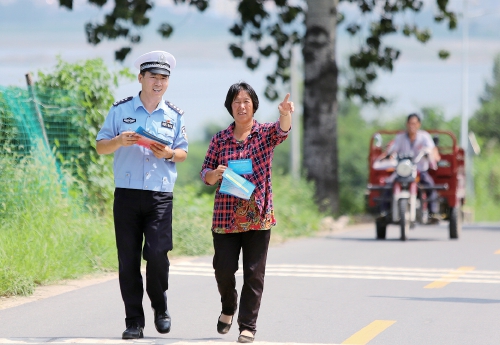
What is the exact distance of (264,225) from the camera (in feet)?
24.5

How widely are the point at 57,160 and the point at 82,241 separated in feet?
6.63

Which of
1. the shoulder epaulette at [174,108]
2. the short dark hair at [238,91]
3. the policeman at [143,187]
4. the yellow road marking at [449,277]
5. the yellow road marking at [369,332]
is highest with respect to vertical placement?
the short dark hair at [238,91]

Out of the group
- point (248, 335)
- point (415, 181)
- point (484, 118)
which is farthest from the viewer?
point (484, 118)

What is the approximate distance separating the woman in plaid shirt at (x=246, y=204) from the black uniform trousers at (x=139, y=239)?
367 millimetres

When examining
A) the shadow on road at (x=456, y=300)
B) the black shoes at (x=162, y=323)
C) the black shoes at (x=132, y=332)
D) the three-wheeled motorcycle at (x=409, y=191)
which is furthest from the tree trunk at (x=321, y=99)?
the black shoes at (x=132, y=332)

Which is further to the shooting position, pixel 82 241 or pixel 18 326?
pixel 82 241

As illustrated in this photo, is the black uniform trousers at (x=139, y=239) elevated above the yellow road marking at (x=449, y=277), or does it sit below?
above

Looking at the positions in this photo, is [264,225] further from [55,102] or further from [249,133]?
[55,102]

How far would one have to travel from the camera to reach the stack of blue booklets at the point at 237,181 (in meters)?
7.33

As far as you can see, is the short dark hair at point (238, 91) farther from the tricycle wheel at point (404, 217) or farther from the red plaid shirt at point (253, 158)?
the tricycle wheel at point (404, 217)

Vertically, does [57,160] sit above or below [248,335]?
above

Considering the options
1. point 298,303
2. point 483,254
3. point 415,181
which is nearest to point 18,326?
point 298,303

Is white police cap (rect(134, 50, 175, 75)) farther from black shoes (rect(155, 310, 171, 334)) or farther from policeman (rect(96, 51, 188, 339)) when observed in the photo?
black shoes (rect(155, 310, 171, 334))

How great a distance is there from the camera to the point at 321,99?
22797 mm
